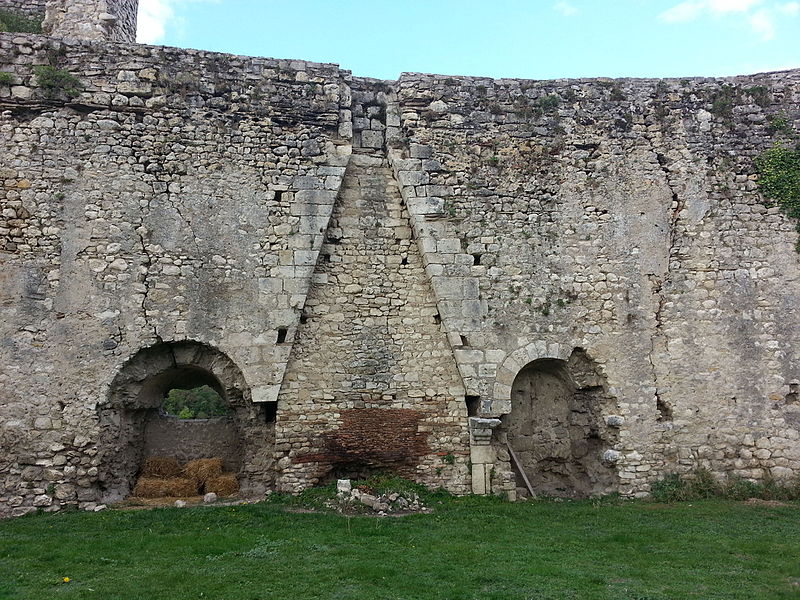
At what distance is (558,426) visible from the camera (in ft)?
37.5

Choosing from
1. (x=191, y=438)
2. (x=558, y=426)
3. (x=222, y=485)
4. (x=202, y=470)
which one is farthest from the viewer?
(x=191, y=438)

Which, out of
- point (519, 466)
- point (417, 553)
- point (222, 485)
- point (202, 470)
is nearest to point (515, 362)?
point (519, 466)

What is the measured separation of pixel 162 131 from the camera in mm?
10406

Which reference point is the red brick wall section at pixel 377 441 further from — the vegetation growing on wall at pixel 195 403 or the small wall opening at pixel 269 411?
the vegetation growing on wall at pixel 195 403

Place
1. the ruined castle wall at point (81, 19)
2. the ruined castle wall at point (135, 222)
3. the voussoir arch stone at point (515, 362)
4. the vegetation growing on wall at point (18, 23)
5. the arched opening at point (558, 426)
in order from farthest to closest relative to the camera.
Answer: the vegetation growing on wall at point (18, 23), the ruined castle wall at point (81, 19), the arched opening at point (558, 426), the voussoir arch stone at point (515, 362), the ruined castle wall at point (135, 222)

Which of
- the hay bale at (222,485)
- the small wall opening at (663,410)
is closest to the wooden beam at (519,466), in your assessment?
the small wall opening at (663,410)

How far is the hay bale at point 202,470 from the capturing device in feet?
35.4

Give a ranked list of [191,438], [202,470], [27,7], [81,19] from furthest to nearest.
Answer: [27,7] → [81,19] → [191,438] → [202,470]

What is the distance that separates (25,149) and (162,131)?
202cm

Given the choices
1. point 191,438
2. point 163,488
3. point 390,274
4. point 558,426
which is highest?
point 390,274

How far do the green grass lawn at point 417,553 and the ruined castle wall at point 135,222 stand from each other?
172 centimetres

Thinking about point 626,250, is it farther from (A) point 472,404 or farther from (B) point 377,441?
(B) point 377,441

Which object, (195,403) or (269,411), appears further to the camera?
(195,403)

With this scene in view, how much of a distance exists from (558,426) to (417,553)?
463cm
